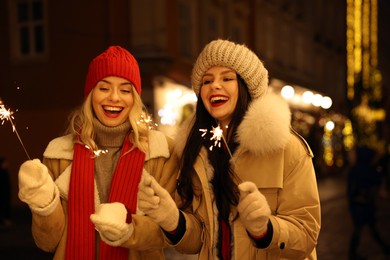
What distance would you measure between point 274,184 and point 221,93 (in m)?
0.60

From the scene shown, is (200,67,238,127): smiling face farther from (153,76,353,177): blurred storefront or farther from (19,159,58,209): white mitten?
(153,76,353,177): blurred storefront

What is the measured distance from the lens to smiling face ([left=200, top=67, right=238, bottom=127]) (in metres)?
3.54

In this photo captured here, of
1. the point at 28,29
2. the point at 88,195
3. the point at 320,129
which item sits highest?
the point at 28,29

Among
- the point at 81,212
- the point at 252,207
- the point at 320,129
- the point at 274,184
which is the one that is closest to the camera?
the point at 252,207

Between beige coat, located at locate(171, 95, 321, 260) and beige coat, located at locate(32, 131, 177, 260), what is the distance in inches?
8.0

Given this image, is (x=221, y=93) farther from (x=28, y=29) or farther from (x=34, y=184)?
(x=28, y=29)

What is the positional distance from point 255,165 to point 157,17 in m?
14.0

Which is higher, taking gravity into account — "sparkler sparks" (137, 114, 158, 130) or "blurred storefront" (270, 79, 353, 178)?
"blurred storefront" (270, 79, 353, 178)

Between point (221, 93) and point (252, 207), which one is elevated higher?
point (221, 93)

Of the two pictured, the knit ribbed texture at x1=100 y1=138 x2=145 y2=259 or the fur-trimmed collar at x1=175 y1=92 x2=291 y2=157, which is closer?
the fur-trimmed collar at x1=175 y1=92 x2=291 y2=157

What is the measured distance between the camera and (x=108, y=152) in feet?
12.8

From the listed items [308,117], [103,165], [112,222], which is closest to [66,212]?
[103,165]

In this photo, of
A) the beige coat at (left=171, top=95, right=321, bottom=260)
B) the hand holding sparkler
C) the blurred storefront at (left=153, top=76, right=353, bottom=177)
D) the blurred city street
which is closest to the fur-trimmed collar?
the beige coat at (left=171, top=95, right=321, bottom=260)

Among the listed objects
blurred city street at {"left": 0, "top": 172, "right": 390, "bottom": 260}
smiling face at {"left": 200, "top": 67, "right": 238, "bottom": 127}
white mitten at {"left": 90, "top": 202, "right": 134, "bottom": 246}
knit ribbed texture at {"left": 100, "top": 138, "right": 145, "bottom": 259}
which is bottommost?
blurred city street at {"left": 0, "top": 172, "right": 390, "bottom": 260}
